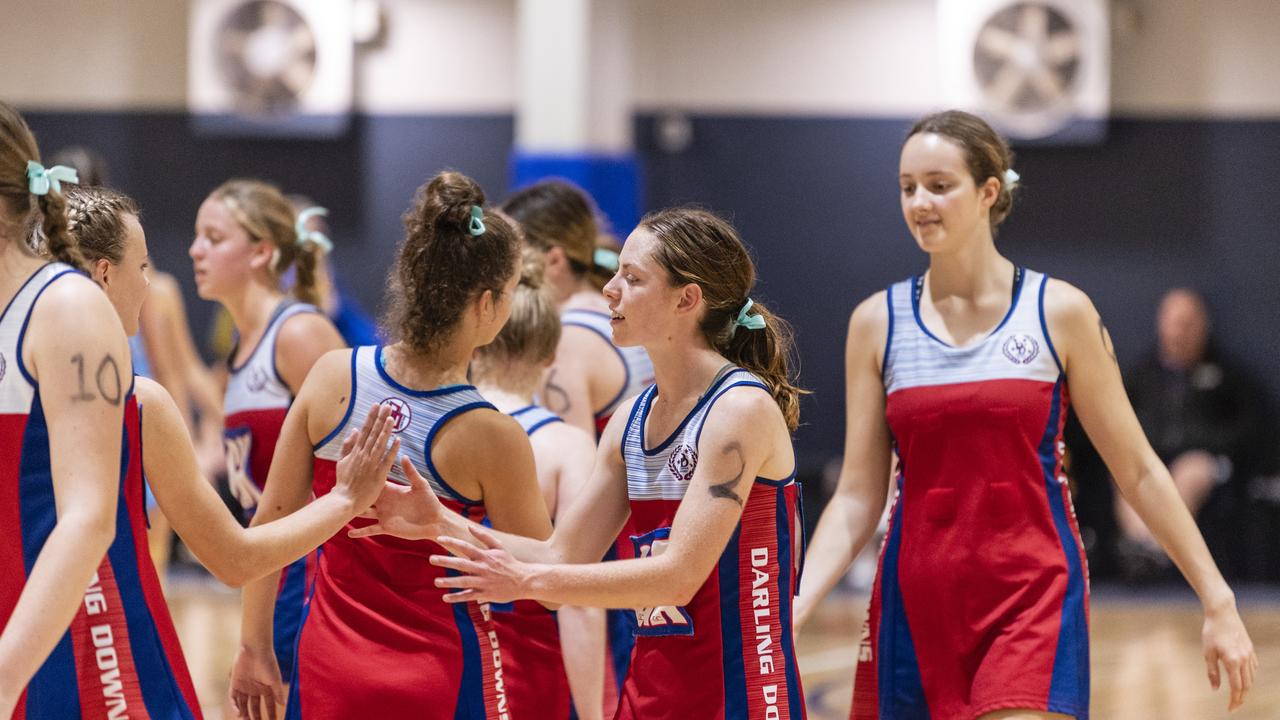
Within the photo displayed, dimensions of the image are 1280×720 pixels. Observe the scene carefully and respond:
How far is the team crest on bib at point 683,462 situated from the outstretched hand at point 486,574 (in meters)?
0.35

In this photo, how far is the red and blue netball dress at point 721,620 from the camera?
8.84ft

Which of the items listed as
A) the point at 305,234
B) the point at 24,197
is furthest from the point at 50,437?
the point at 305,234

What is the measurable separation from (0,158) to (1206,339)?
948 cm

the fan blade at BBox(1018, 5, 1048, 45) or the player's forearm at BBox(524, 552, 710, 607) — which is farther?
the fan blade at BBox(1018, 5, 1048, 45)

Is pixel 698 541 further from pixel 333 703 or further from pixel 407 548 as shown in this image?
pixel 333 703

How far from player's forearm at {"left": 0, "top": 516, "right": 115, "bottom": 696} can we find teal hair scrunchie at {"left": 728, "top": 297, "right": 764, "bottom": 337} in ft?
4.03

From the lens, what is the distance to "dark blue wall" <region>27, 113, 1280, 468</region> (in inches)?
424

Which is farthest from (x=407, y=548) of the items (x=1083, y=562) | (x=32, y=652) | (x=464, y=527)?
(x=1083, y=562)

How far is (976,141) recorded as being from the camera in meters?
3.47

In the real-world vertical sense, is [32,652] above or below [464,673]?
above

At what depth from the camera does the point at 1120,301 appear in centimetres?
1086

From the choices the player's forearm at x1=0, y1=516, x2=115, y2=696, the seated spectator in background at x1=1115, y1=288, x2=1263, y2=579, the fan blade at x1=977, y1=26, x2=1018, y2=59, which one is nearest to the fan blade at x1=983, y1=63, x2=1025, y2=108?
the fan blade at x1=977, y1=26, x2=1018, y2=59

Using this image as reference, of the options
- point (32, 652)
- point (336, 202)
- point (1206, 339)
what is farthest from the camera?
point (336, 202)

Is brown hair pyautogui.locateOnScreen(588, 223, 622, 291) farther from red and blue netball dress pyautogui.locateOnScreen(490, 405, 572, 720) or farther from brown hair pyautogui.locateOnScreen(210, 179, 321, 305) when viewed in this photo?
red and blue netball dress pyautogui.locateOnScreen(490, 405, 572, 720)
